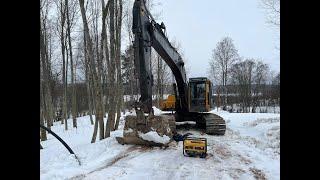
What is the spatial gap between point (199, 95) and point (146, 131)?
5534mm

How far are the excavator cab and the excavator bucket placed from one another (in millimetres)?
4746

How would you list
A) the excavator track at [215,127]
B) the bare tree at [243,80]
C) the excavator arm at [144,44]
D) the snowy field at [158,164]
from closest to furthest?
1. the snowy field at [158,164]
2. the excavator arm at [144,44]
3. the excavator track at [215,127]
4. the bare tree at [243,80]

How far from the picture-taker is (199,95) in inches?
614

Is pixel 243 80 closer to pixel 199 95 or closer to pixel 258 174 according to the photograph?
pixel 199 95

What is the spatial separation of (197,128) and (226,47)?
103 feet

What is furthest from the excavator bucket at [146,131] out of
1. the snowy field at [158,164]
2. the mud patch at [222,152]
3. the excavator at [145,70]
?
the mud patch at [222,152]

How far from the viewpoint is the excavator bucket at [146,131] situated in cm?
1055

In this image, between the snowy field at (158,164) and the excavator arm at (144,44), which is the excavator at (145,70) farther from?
the snowy field at (158,164)

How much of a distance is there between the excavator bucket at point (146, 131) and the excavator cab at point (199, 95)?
4.75 meters

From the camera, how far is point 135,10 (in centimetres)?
998

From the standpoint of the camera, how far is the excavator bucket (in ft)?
34.6

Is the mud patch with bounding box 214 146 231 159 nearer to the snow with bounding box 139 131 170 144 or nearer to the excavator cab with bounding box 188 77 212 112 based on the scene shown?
the snow with bounding box 139 131 170 144

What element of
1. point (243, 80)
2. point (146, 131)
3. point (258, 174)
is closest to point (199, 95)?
point (146, 131)
